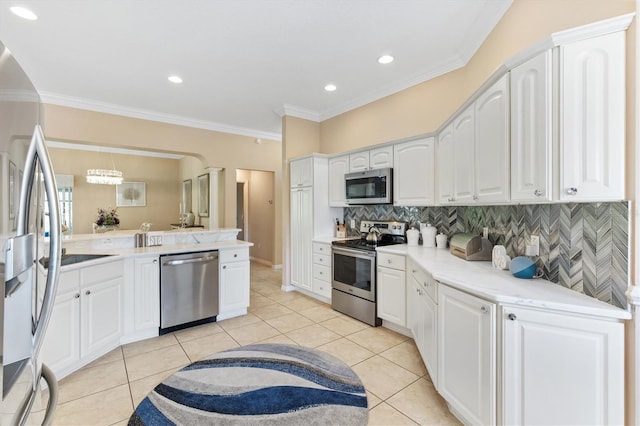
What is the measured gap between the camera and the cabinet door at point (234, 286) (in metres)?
3.49

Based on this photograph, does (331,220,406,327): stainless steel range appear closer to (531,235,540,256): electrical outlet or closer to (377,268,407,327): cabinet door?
(377,268,407,327): cabinet door

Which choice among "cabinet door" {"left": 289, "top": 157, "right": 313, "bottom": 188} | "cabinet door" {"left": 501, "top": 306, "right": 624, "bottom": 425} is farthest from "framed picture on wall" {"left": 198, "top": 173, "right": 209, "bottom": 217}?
"cabinet door" {"left": 501, "top": 306, "right": 624, "bottom": 425}

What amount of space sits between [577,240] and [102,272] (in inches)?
144

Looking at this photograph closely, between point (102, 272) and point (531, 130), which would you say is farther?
point (102, 272)

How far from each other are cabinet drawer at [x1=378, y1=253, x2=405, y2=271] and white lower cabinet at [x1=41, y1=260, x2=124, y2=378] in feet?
9.04

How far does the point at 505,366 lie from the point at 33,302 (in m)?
2.01

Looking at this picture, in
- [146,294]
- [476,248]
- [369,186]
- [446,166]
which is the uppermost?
[446,166]

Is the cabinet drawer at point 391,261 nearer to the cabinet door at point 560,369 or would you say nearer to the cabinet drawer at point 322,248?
the cabinet drawer at point 322,248

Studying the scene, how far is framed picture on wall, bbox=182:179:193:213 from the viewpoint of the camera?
7.80m

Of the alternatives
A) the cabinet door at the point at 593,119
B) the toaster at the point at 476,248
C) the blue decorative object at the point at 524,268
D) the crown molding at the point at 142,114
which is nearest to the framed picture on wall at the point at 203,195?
the crown molding at the point at 142,114

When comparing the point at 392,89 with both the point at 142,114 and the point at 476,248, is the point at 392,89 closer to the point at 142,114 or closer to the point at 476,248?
the point at 476,248

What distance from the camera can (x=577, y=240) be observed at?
1595mm

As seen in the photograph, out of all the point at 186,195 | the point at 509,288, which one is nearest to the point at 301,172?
the point at 509,288

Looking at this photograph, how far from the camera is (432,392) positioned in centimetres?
213
